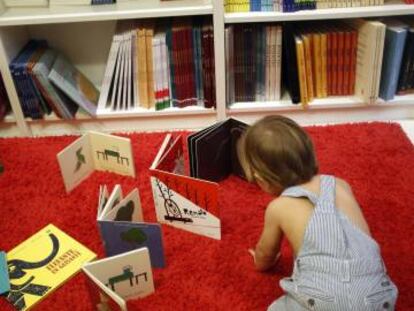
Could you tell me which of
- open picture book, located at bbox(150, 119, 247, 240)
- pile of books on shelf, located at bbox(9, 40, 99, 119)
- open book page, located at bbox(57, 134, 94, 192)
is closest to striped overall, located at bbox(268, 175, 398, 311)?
open picture book, located at bbox(150, 119, 247, 240)

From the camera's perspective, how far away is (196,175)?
1554mm

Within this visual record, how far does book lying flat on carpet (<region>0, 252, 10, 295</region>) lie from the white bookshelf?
702 mm

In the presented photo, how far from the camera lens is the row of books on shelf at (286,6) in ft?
5.70

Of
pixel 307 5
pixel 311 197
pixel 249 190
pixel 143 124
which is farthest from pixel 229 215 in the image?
pixel 307 5

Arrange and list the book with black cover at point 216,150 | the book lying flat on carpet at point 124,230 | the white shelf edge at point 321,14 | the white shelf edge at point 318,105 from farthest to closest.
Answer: the white shelf edge at point 318,105 < the white shelf edge at point 321,14 < the book with black cover at point 216,150 < the book lying flat on carpet at point 124,230

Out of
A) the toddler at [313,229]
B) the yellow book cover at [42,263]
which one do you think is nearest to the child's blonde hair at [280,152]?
the toddler at [313,229]

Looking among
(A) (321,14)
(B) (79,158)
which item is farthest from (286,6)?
(B) (79,158)

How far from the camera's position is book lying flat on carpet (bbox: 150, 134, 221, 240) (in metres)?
→ 1.34

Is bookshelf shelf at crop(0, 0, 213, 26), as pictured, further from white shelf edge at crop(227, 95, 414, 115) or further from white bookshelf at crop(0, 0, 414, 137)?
white shelf edge at crop(227, 95, 414, 115)

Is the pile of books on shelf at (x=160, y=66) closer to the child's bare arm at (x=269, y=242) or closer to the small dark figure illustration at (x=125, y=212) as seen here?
the small dark figure illustration at (x=125, y=212)

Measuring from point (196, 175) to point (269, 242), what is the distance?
1.44 ft

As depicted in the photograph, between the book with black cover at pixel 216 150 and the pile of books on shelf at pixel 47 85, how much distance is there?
0.58 meters

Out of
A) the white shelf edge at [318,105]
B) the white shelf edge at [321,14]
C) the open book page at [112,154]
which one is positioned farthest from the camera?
the white shelf edge at [318,105]

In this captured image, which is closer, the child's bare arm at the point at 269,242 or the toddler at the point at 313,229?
the toddler at the point at 313,229
